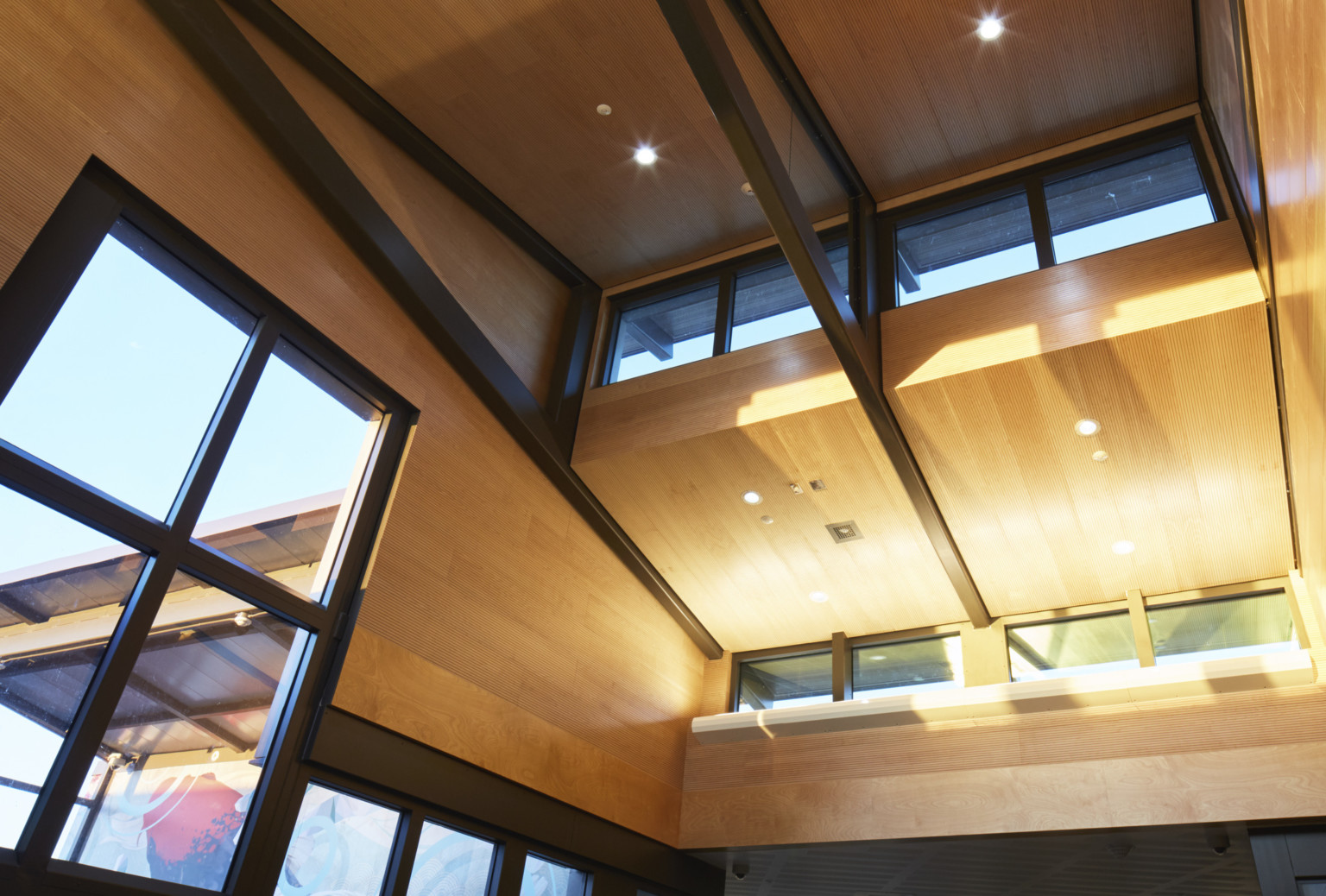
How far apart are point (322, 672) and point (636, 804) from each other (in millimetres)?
3244

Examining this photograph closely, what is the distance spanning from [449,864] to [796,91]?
17.8ft

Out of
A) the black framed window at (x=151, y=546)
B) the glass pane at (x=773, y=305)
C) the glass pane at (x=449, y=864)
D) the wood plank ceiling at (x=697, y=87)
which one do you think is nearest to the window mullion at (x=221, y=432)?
the black framed window at (x=151, y=546)

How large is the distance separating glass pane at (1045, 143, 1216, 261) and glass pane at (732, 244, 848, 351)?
1526 millimetres

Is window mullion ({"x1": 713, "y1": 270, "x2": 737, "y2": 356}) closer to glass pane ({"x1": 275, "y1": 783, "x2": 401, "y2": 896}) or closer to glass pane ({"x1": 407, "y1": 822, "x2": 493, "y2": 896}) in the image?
glass pane ({"x1": 407, "y1": 822, "x2": 493, "y2": 896})

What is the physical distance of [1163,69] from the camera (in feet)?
19.6

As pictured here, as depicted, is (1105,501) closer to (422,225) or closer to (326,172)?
(422,225)

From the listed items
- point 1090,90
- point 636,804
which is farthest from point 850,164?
point 636,804

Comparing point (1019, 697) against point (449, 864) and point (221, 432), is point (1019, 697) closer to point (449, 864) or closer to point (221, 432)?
point (449, 864)

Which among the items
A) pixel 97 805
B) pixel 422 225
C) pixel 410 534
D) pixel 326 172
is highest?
pixel 422 225

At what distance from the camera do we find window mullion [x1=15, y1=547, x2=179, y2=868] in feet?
11.9

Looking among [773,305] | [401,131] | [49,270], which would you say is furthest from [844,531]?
[49,270]

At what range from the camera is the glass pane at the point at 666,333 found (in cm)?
721

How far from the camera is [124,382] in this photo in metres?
4.25

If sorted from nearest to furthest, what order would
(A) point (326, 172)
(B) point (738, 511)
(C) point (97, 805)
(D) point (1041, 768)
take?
(C) point (97, 805)
(A) point (326, 172)
(D) point (1041, 768)
(B) point (738, 511)
